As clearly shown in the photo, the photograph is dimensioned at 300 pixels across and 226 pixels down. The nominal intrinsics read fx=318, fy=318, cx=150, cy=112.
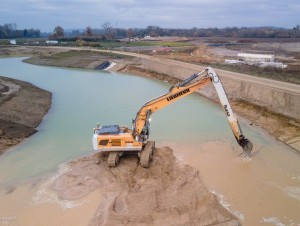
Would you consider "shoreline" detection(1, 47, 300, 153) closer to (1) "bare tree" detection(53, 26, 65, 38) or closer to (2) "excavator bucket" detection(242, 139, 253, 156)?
(2) "excavator bucket" detection(242, 139, 253, 156)

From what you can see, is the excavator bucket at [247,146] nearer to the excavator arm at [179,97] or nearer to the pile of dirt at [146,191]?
the excavator arm at [179,97]

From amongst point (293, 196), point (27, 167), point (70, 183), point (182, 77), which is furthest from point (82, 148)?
point (182, 77)

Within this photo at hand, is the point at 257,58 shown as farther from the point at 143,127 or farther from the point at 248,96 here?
the point at 143,127

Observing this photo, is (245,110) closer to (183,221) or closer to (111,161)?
(111,161)

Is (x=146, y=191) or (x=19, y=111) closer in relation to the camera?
(x=146, y=191)

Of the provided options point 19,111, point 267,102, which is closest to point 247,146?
point 267,102

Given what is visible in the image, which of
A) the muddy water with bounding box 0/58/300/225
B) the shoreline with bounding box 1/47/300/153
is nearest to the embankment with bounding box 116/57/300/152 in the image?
the shoreline with bounding box 1/47/300/153

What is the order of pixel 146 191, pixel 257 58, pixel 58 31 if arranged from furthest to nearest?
1. pixel 58 31
2. pixel 257 58
3. pixel 146 191
